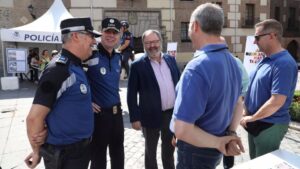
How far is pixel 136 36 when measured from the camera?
67.1ft

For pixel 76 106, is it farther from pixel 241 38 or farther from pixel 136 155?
pixel 241 38

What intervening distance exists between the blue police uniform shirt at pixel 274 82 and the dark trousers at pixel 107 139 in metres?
1.43

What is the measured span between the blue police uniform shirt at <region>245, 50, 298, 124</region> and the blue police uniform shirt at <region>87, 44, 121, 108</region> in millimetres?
1436

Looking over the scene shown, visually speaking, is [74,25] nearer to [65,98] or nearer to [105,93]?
[65,98]

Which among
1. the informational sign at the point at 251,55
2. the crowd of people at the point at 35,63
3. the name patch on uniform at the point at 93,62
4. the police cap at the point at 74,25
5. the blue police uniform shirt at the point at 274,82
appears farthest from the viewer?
the crowd of people at the point at 35,63

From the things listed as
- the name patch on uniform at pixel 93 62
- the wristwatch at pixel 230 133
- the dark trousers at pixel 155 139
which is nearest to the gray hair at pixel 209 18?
the wristwatch at pixel 230 133

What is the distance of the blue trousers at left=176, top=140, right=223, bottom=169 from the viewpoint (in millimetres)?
2264

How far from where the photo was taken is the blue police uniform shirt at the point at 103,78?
3479mm

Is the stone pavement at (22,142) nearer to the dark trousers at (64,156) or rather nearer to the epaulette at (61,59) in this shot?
the dark trousers at (64,156)

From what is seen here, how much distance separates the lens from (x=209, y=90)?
2064 mm

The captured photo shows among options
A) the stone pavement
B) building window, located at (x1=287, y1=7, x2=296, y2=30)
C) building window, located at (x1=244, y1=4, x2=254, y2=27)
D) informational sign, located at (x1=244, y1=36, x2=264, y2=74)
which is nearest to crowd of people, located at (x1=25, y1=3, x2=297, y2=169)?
the stone pavement

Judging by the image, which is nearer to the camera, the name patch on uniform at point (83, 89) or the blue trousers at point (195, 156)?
the blue trousers at point (195, 156)

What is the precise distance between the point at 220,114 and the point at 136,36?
1853cm

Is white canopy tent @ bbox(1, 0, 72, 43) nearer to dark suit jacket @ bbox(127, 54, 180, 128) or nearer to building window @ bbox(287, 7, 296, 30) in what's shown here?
dark suit jacket @ bbox(127, 54, 180, 128)
